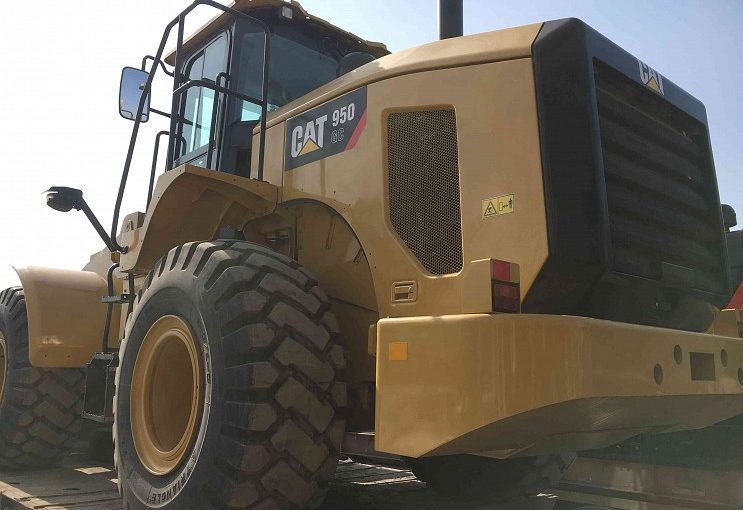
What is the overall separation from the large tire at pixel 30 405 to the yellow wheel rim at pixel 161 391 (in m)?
2.00

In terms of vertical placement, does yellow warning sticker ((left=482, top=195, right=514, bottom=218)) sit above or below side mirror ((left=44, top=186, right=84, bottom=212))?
below

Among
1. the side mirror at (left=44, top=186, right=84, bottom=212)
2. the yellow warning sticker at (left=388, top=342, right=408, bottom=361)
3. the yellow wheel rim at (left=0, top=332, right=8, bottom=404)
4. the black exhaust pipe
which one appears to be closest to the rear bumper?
the yellow warning sticker at (left=388, top=342, right=408, bottom=361)

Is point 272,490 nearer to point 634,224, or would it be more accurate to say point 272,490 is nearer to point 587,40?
point 634,224

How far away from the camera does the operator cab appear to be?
4.09 meters

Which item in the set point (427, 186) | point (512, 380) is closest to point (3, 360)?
point (427, 186)

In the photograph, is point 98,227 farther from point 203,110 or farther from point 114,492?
point 114,492

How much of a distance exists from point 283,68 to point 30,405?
299 centimetres

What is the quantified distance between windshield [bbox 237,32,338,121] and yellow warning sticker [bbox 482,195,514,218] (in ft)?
6.58

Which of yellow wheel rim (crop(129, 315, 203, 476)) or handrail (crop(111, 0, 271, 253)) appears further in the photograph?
handrail (crop(111, 0, 271, 253))

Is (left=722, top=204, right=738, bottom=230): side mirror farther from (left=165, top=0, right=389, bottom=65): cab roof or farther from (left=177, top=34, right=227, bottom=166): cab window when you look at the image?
(left=177, top=34, right=227, bottom=166): cab window

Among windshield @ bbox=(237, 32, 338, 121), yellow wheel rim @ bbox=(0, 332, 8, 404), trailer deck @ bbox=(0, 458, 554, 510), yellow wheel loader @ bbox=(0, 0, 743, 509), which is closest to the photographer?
yellow wheel loader @ bbox=(0, 0, 743, 509)

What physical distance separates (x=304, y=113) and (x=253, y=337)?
4.48 ft

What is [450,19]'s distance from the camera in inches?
165

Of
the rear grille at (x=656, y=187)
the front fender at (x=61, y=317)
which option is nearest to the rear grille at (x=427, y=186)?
the rear grille at (x=656, y=187)
